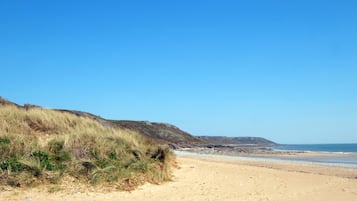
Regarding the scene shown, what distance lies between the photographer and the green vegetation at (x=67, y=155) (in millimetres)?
11742

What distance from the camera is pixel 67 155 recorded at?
1312 cm

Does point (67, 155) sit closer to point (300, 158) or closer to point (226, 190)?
point (226, 190)

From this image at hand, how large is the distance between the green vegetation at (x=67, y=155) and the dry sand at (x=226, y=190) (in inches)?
24.7

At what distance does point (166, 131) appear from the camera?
6975 centimetres

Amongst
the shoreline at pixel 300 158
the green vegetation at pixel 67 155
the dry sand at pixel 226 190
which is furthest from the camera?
the shoreline at pixel 300 158

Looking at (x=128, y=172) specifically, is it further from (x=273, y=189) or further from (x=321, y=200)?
(x=321, y=200)

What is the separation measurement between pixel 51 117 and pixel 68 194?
7172 millimetres

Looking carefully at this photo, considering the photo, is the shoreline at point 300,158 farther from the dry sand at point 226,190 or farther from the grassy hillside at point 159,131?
the grassy hillside at point 159,131

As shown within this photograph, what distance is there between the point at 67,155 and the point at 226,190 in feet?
17.9

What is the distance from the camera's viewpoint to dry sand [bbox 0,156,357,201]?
10758mm

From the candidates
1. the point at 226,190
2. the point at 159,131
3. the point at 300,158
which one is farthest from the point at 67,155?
the point at 159,131

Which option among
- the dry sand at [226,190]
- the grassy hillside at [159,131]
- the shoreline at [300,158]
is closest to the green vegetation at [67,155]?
the dry sand at [226,190]

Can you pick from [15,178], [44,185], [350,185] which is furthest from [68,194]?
[350,185]

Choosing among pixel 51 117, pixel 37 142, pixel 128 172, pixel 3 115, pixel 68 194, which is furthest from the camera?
pixel 51 117
